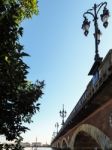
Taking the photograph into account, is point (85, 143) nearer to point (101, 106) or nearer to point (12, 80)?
point (101, 106)

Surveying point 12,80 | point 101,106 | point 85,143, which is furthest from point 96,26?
point 85,143

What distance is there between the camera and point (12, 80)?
26.7 feet

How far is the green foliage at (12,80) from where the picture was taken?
7.91 meters

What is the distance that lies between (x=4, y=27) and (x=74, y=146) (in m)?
28.3

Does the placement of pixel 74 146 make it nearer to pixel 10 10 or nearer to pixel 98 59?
pixel 98 59

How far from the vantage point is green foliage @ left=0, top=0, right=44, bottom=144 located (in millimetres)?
7906

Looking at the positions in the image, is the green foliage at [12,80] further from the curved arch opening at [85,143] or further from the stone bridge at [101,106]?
the curved arch opening at [85,143]

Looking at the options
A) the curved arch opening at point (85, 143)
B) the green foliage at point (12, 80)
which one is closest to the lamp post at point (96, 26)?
the green foliage at point (12, 80)

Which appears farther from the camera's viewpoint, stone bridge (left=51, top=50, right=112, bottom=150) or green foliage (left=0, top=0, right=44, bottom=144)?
stone bridge (left=51, top=50, right=112, bottom=150)

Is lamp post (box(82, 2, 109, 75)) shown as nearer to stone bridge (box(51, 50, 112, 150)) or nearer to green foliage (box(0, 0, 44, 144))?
stone bridge (box(51, 50, 112, 150))

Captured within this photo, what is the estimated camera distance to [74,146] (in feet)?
114

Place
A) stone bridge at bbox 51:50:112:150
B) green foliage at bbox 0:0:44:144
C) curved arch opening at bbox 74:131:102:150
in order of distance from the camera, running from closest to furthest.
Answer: green foliage at bbox 0:0:44:144 < stone bridge at bbox 51:50:112:150 < curved arch opening at bbox 74:131:102:150

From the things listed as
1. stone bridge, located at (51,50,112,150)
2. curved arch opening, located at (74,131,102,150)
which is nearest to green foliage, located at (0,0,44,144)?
stone bridge, located at (51,50,112,150)

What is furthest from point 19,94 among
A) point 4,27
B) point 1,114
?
point 4,27
